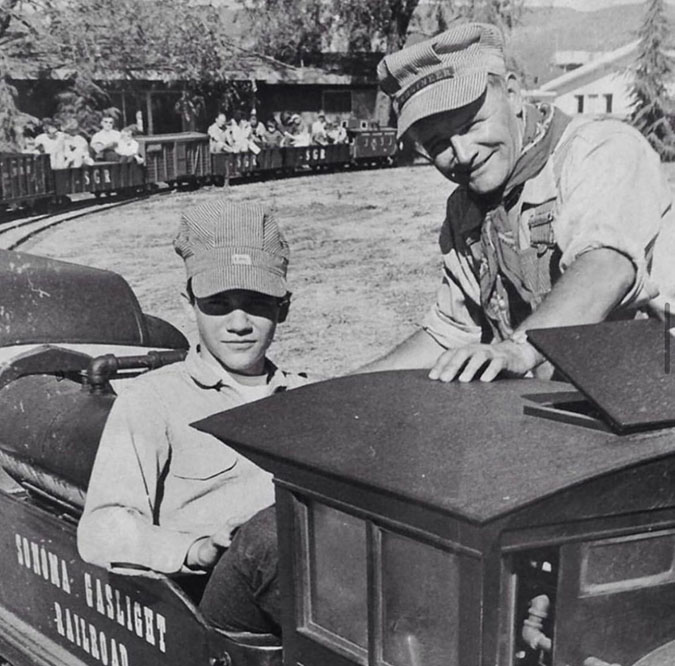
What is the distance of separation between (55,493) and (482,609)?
6.89 ft

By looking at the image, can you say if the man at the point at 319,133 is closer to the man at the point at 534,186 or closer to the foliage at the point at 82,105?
the foliage at the point at 82,105

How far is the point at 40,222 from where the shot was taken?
1602 cm

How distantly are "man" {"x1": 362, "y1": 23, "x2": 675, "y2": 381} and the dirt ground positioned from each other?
18.1 feet

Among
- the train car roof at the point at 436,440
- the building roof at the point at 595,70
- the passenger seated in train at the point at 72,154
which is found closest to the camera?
the train car roof at the point at 436,440

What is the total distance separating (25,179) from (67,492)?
1445cm

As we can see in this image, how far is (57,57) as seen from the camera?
20688 millimetres

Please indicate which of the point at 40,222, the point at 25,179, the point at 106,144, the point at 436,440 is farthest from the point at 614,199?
the point at 106,144

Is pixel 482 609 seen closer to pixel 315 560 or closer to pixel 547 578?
pixel 547 578

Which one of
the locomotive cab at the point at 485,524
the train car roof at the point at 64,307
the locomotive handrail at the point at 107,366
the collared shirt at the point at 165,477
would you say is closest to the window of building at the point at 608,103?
the train car roof at the point at 64,307

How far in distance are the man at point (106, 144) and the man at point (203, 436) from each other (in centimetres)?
1767

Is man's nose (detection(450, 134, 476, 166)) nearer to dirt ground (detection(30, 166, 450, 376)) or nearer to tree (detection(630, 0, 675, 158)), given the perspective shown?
dirt ground (detection(30, 166, 450, 376))

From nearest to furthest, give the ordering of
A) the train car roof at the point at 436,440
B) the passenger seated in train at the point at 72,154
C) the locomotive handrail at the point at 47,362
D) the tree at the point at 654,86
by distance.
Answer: the train car roof at the point at 436,440, the locomotive handrail at the point at 47,362, the passenger seated in train at the point at 72,154, the tree at the point at 654,86

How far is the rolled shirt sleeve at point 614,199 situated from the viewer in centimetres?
225

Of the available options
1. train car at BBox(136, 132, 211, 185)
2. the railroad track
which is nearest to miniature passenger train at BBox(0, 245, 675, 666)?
the railroad track
